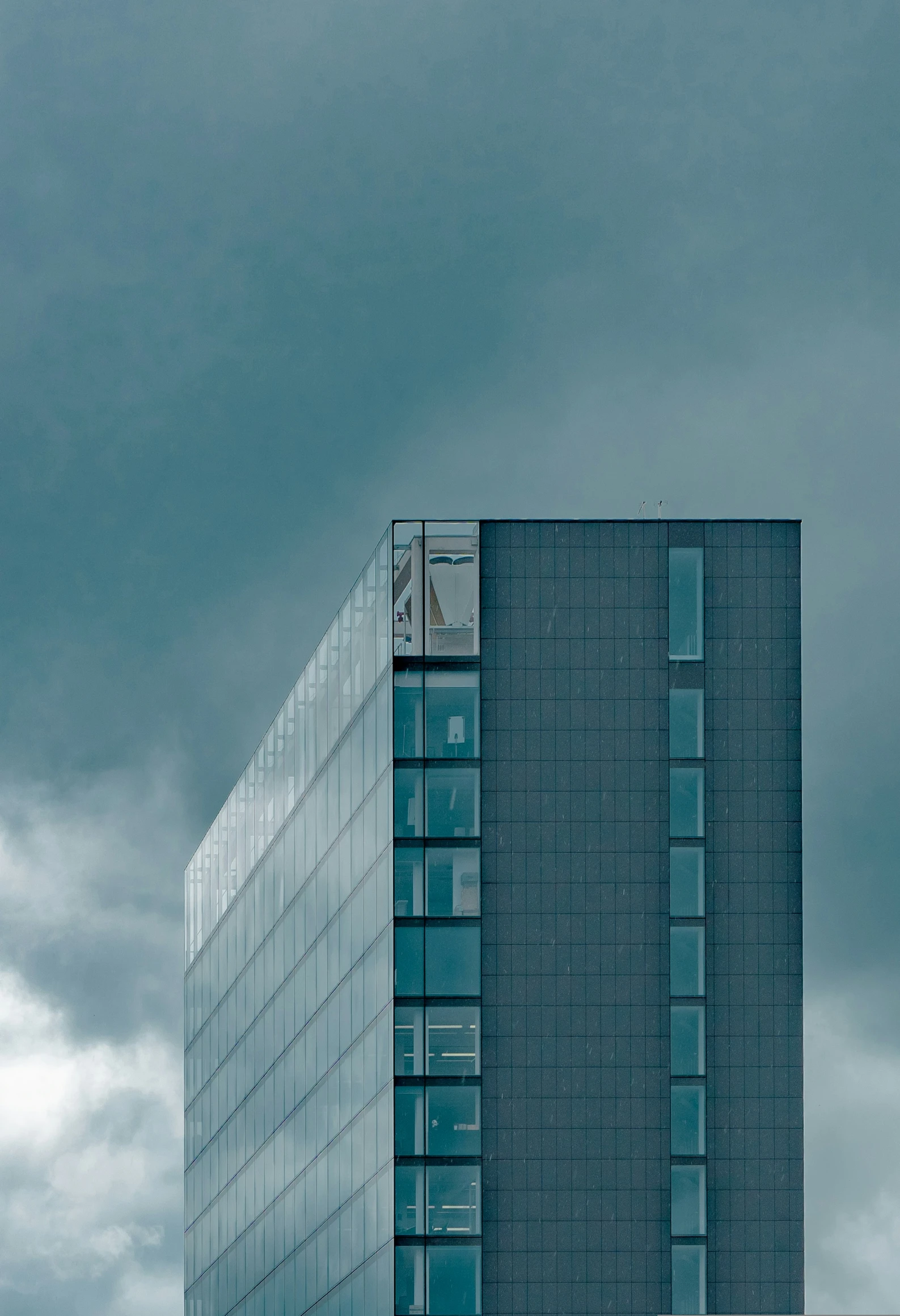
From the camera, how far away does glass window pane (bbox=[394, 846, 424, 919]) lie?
4741 centimetres

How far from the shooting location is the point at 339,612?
55906 millimetres

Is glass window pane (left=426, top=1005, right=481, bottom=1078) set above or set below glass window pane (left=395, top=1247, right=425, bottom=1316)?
above

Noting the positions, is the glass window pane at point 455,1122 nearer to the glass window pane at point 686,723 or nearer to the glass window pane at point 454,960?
the glass window pane at point 454,960

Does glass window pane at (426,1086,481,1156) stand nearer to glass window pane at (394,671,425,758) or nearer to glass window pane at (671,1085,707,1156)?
glass window pane at (671,1085,707,1156)

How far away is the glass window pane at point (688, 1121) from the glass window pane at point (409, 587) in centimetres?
1588

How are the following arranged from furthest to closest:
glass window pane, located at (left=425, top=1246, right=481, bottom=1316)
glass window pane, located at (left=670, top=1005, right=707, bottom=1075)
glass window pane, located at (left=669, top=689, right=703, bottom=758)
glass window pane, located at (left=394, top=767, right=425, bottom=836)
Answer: glass window pane, located at (left=394, top=767, right=425, bottom=836), glass window pane, located at (left=669, top=689, right=703, bottom=758), glass window pane, located at (left=670, top=1005, right=707, bottom=1075), glass window pane, located at (left=425, top=1246, right=481, bottom=1316)

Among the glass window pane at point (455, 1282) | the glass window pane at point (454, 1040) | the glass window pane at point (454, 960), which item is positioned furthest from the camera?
the glass window pane at point (454, 960)

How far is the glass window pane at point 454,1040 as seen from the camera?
4656 centimetres

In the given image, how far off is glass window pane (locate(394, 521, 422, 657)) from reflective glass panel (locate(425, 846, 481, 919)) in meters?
6.42

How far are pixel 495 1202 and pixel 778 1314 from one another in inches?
367

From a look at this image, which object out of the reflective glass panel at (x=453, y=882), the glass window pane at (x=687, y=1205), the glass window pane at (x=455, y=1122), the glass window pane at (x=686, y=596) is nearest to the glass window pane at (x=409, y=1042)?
the glass window pane at (x=455, y=1122)

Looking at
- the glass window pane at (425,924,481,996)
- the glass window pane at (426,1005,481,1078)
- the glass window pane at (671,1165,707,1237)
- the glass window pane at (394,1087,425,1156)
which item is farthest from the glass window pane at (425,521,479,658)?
the glass window pane at (671,1165,707,1237)

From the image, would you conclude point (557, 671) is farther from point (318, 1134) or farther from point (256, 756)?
point (256, 756)

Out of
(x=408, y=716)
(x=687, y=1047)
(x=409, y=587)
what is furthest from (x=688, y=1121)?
(x=409, y=587)
